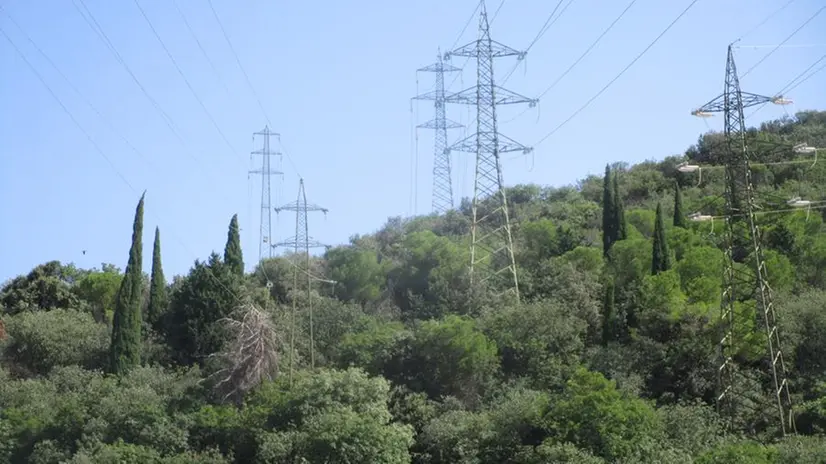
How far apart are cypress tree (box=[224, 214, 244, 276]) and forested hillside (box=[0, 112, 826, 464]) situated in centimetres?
13

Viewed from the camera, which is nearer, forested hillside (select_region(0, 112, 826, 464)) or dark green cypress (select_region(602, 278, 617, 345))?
forested hillside (select_region(0, 112, 826, 464))

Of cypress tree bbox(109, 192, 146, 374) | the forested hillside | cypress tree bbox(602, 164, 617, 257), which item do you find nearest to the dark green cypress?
the forested hillside

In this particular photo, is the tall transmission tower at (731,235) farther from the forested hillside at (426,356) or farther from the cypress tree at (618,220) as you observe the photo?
the cypress tree at (618,220)

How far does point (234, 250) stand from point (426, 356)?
15.9m

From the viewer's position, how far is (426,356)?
1999 inches

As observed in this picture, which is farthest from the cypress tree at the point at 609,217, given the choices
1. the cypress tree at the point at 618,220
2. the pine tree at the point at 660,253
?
the pine tree at the point at 660,253

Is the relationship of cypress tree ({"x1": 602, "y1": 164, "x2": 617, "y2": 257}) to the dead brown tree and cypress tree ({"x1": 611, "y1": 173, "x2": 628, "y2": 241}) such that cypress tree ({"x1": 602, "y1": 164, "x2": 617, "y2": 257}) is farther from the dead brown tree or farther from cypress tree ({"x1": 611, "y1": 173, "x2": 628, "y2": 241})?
the dead brown tree

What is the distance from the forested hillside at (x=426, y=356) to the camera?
4194 cm

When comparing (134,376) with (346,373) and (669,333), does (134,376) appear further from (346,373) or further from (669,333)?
(669,333)

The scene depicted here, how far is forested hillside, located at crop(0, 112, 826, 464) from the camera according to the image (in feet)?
138

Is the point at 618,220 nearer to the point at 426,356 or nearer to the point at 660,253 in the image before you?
the point at 660,253

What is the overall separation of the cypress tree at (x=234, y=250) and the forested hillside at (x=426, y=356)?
13 cm

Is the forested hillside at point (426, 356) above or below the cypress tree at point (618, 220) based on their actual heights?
below

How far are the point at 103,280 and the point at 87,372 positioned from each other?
12915 millimetres
